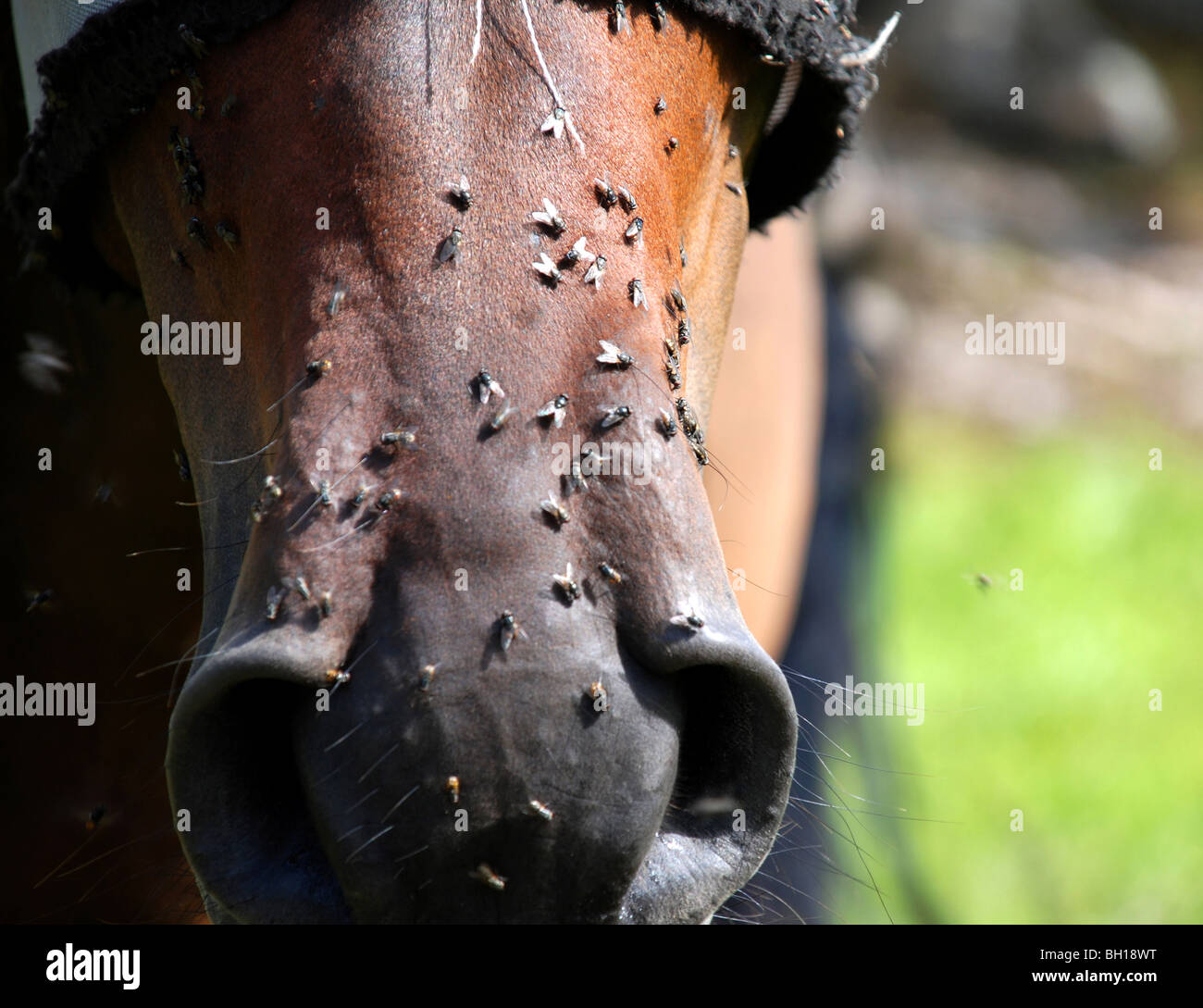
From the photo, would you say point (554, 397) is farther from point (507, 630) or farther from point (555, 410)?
point (507, 630)

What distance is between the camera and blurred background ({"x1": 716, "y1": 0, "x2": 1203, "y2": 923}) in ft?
13.3

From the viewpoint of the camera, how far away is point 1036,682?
571cm

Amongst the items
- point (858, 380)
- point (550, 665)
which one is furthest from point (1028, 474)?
point (550, 665)

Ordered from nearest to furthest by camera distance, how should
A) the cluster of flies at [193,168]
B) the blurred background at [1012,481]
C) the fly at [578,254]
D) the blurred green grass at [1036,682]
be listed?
the fly at [578,254] < the cluster of flies at [193,168] < the blurred background at [1012,481] < the blurred green grass at [1036,682]

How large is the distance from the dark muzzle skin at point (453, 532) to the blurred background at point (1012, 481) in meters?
0.46

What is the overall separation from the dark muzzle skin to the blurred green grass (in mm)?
1363

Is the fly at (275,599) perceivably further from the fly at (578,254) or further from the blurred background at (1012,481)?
the blurred background at (1012,481)

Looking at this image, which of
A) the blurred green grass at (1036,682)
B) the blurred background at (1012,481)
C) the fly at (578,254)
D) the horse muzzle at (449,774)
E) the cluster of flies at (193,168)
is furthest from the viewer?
the blurred green grass at (1036,682)

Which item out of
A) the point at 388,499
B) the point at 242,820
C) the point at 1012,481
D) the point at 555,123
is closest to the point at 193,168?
the point at 555,123

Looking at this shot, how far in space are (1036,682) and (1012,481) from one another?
2003 millimetres

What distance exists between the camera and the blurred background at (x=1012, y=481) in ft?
13.3

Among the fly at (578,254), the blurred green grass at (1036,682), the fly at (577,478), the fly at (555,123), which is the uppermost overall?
the fly at (555,123)

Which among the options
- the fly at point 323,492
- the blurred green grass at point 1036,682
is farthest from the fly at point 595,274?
the blurred green grass at point 1036,682
